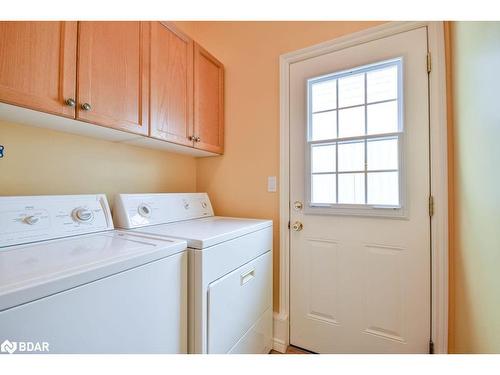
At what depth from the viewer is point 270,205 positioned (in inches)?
69.4

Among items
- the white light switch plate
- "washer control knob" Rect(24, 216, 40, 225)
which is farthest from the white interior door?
"washer control knob" Rect(24, 216, 40, 225)

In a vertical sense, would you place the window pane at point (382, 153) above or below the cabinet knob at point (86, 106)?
below

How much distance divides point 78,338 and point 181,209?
106 cm

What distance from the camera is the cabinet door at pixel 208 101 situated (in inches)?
65.6

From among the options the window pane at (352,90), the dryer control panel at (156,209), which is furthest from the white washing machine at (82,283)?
the window pane at (352,90)

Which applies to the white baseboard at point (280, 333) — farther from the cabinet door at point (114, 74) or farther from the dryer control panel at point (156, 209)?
the cabinet door at point (114, 74)

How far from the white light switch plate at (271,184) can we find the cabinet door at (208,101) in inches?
19.0

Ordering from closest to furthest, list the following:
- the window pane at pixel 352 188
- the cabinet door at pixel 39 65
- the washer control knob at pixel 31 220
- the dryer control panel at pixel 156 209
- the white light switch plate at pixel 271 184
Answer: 1. the cabinet door at pixel 39 65
2. the washer control knob at pixel 31 220
3. the dryer control panel at pixel 156 209
4. the window pane at pixel 352 188
5. the white light switch plate at pixel 271 184

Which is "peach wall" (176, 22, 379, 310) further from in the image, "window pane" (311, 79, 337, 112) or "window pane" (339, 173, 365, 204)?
"window pane" (339, 173, 365, 204)

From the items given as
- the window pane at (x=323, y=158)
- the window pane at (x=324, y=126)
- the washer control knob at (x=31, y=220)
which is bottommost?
the washer control knob at (x=31, y=220)

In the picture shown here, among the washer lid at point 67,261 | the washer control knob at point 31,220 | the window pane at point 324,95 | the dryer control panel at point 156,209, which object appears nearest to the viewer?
the washer lid at point 67,261

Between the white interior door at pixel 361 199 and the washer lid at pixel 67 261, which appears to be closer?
the washer lid at pixel 67 261
